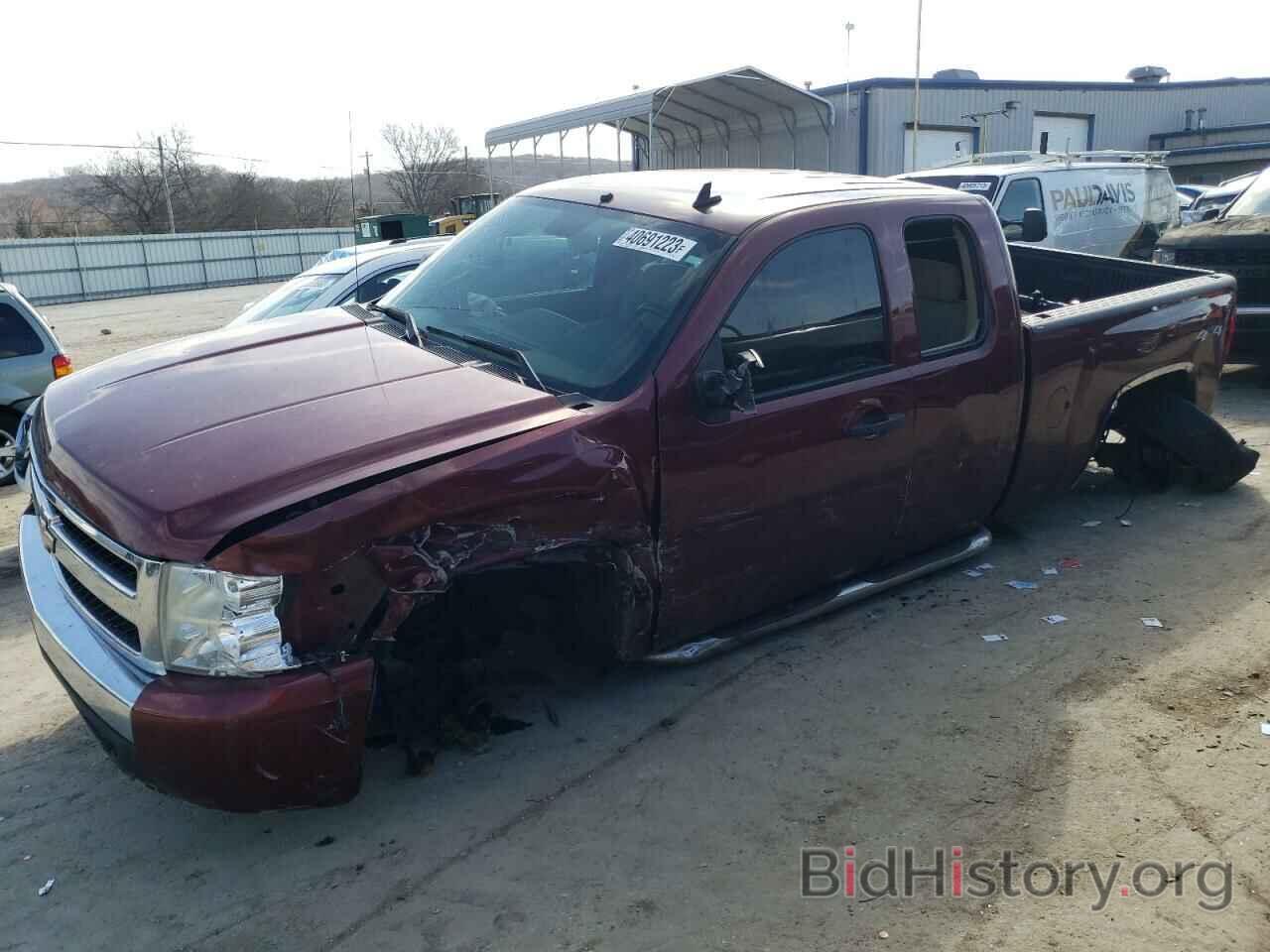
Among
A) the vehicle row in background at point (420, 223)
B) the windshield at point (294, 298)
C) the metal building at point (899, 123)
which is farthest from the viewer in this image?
the metal building at point (899, 123)

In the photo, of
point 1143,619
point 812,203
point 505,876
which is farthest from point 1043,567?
point 505,876

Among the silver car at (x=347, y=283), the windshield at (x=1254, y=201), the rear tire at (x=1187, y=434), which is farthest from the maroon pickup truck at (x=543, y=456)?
the windshield at (x=1254, y=201)

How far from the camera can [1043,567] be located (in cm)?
506

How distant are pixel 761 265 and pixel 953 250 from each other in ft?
4.10

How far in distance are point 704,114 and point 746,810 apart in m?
25.0

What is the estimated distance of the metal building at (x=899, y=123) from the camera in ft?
76.0

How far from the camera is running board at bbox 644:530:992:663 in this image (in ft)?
12.1

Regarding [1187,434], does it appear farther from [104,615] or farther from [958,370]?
[104,615]

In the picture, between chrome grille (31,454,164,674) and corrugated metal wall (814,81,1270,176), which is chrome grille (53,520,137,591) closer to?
chrome grille (31,454,164,674)

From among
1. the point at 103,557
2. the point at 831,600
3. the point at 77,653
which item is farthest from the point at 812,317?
the point at 77,653

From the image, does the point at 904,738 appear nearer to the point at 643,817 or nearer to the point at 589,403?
the point at 643,817

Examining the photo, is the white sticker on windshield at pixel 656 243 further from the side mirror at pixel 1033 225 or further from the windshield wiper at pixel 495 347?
the side mirror at pixel 1033 225

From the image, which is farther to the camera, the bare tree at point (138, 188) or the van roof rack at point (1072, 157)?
the bare tree at point (138, 188)

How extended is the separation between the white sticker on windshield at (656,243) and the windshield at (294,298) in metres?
4.05
